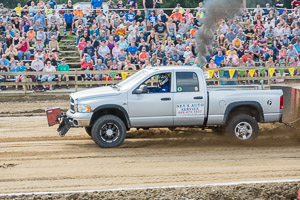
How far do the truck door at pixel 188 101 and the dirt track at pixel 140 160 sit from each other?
67 cm

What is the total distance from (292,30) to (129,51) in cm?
855

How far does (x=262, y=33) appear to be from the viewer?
2666cm

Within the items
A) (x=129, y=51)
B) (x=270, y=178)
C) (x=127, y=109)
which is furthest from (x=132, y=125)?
(x=129, y=51)

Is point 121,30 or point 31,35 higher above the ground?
point 121,30

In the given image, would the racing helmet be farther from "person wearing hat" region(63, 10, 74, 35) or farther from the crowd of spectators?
"person wearing hat" region(63, 10, 74, 35)

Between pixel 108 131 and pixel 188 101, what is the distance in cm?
199

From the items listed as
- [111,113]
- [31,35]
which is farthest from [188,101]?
[31,35]

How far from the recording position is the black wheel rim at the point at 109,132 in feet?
41.4

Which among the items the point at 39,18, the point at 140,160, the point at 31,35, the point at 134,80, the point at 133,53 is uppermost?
the point at 39,18

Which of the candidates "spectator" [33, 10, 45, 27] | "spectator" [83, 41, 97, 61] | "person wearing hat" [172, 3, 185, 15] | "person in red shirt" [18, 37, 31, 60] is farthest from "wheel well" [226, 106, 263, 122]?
"spectator" [33, 10, 45, 27]

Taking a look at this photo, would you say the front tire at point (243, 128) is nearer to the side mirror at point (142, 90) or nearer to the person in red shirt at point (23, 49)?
the side mirror at point (142, 90)

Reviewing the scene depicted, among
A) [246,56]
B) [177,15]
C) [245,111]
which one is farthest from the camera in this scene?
[177,15]

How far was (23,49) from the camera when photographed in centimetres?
2486

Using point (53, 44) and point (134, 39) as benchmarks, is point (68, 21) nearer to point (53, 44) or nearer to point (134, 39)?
point (53, 44)
